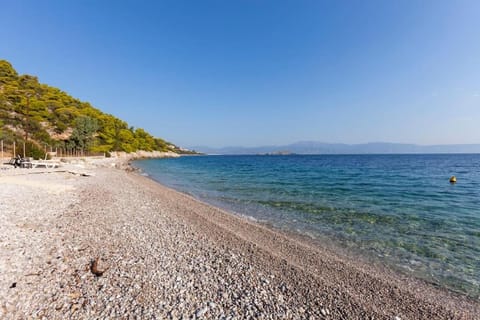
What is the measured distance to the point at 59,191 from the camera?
1168cm

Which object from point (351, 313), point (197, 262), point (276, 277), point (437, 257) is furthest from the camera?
point (437, 257)

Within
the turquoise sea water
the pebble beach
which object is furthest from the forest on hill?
the turquoise sea water

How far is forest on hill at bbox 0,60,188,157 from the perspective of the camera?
133 ft

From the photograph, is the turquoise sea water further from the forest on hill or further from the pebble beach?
the forest on hill

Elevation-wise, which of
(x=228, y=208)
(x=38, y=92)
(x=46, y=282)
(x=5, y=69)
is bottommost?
(x=228, y=208)

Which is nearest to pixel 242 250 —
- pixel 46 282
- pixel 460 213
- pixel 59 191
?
pixel 46 282

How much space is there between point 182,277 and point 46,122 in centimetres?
6745

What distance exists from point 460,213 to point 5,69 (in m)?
106

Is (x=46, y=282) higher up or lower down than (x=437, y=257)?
higher up

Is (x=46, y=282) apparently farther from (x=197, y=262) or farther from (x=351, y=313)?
(x=351, y=313)

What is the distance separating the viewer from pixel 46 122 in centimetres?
5169

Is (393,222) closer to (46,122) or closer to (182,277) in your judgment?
(182,277)

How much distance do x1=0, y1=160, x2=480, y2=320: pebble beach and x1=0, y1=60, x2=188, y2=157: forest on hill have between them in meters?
32.7

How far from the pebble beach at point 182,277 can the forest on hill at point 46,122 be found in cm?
3268
